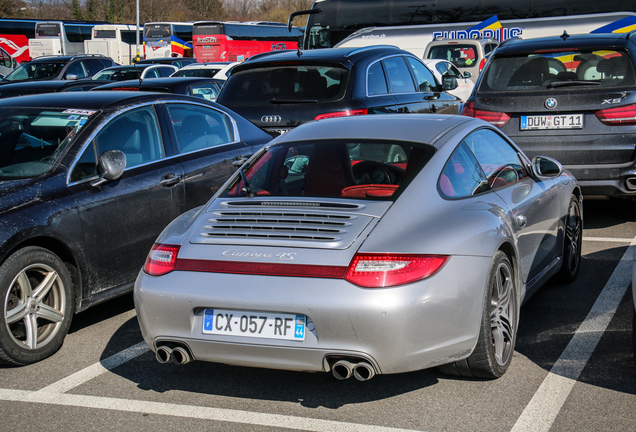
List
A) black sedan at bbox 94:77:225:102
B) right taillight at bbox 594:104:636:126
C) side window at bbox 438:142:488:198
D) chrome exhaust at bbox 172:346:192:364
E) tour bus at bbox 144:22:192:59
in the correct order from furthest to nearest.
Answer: tour bus at bbox 144:22:192:59 → black sedan at bbox 94:77:225:102 → right taillight at bbox 594:104:636:126 → side window at bbox 438:142:488:198 → chrome exhaust at bbox 172:346:192:364

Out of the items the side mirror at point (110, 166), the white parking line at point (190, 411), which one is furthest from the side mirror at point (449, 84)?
the white parking line at point (190, 411)

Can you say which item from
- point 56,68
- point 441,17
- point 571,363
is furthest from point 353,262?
point 441,17

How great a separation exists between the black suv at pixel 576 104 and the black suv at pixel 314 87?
121 cm

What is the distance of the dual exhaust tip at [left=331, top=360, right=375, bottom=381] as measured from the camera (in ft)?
12.2

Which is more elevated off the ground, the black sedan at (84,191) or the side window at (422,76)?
the side window at (422,76)

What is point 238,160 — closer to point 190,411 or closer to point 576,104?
point 190,411

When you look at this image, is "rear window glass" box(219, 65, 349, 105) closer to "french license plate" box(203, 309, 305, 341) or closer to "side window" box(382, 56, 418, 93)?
"side window" box(382, 56, 418, 93)

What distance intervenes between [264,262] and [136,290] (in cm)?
76

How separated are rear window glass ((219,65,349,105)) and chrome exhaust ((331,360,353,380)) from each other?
17.0 ft

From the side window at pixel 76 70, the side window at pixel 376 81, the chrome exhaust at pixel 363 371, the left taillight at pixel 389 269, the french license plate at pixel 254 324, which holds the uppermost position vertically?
the side window at pixel 376 81

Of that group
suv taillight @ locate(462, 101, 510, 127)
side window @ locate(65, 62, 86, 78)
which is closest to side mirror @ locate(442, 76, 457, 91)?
suv taillight @ locate(462, 101, 510, 127)

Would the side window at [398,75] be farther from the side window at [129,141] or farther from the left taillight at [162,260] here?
the left taillight at [162,260]

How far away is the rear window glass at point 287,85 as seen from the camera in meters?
8.71

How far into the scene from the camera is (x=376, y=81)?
916 centimetres
